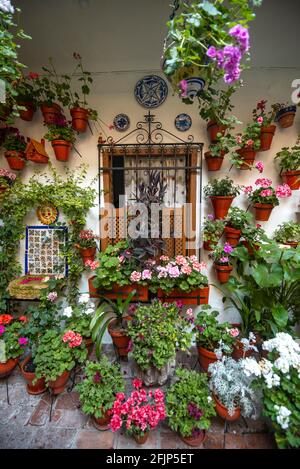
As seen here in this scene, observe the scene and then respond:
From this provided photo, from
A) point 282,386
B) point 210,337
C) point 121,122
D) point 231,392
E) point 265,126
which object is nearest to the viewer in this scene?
point 282,386

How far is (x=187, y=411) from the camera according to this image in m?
1.14

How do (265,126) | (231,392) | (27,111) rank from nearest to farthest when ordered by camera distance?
1. (231,392)
2. (265,126)
3. (27,111)

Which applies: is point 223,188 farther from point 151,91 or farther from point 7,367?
point 7,367

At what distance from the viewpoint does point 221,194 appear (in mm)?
1761

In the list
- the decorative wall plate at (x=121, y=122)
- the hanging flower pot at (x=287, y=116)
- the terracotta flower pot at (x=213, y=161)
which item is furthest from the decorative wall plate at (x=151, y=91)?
the hanging flower pot at (x=287, y=116)

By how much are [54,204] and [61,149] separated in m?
0.50

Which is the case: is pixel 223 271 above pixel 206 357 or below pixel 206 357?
above

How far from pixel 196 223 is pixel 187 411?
139cm

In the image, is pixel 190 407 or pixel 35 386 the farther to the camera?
pixel 35 386

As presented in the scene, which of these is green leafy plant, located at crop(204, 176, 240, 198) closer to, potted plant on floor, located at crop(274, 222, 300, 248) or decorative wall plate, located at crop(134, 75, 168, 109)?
potted plant on floor, located at crop(274, 222, 300, 248)

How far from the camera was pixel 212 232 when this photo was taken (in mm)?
1771

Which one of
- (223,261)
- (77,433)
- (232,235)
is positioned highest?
(232,235)

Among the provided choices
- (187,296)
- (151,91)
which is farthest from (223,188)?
(151,91)
